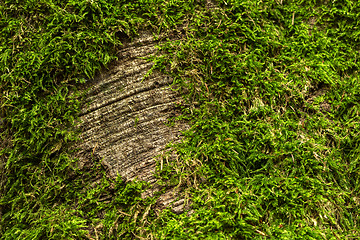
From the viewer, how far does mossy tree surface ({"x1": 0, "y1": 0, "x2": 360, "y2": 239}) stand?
5.18 feet

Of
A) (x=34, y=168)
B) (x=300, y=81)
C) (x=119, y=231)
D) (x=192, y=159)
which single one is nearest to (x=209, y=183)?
(x=192, y=159)

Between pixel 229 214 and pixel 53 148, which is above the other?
pixel 53 148

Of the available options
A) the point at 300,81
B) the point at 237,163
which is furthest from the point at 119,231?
the point at 300,81

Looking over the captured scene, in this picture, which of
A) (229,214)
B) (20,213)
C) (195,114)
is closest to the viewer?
(229,214)

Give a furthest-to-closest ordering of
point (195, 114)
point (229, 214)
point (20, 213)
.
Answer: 1. point (195, 114)
2. point (20, 213)
3. point (229, 214)

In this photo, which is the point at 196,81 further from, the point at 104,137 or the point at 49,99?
the point at 49,99

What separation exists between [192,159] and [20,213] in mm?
1237

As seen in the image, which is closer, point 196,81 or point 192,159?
point 192,159

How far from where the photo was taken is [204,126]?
5.61ft

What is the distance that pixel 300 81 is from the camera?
1.84m

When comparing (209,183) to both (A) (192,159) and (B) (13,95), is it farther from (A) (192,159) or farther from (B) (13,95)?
(B) (13,95)

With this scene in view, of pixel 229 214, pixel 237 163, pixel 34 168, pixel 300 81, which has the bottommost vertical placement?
pixel 229 214

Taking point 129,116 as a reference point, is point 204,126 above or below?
below

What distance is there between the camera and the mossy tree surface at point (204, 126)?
158cm
